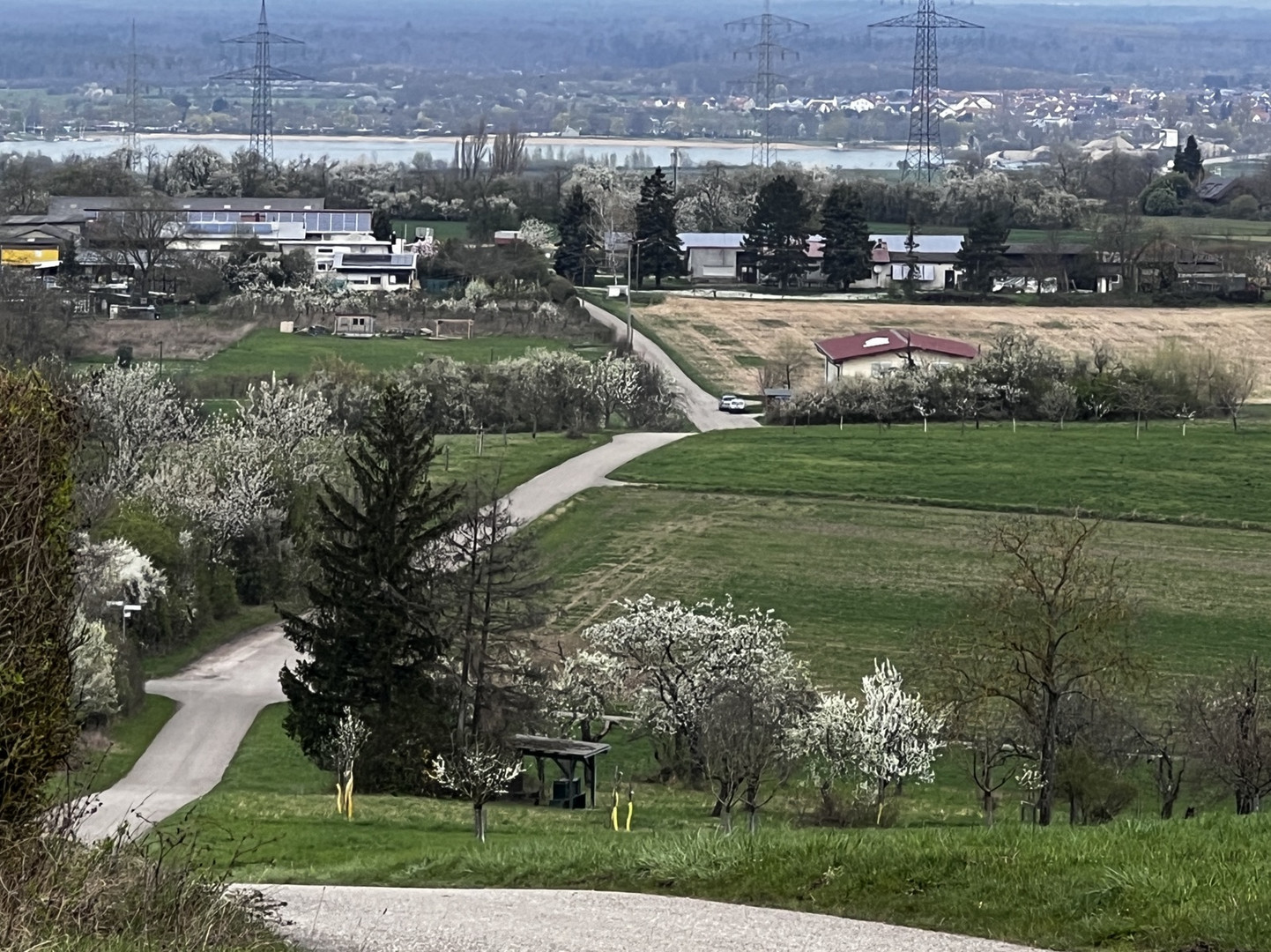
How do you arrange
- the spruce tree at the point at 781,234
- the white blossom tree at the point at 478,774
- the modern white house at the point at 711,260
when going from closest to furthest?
the white blossom tree at the point at 478,774 < the spruce tree at the point at 781,234 < the modern white house at the point at 711,260

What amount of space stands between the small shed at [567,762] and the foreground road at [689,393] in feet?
94.9

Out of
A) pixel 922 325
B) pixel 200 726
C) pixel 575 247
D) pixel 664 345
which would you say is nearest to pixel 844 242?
pixel 575 247

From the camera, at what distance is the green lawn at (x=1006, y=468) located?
119 ft

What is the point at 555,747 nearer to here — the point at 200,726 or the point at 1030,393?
the point at 200,726

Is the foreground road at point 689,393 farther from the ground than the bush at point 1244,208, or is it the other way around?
the bush at point 1244,208

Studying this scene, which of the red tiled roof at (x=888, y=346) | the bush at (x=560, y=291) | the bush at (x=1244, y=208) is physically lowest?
the red tiled roof at (x=888, y=346)

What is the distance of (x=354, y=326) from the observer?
61312 mm

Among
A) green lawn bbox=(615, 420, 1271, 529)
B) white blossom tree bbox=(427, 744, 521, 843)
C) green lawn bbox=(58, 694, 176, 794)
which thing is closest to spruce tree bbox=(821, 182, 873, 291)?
green lawn bbox=(615, 420, 1271, 529)

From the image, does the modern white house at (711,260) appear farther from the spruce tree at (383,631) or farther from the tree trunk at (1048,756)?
the tree trunk at (1048,756)

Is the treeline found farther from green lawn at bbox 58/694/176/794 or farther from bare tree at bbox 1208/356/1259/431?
green lawn at bbox 58/694/176/794

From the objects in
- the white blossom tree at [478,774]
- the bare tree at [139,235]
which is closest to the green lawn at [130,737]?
the white blossom tree at [478,774]

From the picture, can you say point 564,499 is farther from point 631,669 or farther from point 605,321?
point 605,321

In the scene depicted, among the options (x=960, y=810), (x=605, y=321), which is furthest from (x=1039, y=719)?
(x=605, y=321)

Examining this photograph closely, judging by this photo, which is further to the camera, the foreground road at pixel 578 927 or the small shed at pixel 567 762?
the small shed at pixel 567 762
